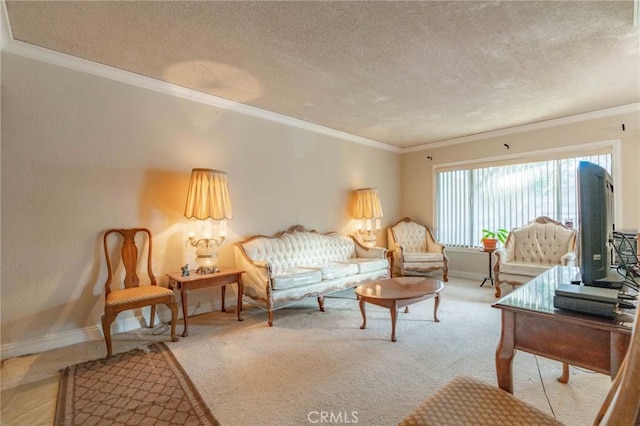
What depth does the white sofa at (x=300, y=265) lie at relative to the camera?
335 cm

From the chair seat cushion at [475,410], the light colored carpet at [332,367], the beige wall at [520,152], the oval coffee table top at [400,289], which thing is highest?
the beige wall at [520,152]

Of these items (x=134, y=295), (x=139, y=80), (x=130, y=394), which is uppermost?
(x=139, y=80)

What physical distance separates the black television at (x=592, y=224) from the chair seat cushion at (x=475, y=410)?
697mm

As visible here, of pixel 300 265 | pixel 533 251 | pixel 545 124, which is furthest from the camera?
pixel 545 124

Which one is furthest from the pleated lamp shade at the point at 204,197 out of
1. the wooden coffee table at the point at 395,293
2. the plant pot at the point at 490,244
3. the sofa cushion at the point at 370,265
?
the plant pot at the point at 490,244

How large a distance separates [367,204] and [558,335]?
4.12 meters

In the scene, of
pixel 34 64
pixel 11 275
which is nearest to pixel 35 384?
pixel 11 275

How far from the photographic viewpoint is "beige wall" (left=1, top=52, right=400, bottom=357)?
8.46 ft

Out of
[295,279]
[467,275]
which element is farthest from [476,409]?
[467,275]

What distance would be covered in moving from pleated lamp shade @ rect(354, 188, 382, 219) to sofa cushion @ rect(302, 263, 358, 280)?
1380mm

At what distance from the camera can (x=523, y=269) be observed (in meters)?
4.03

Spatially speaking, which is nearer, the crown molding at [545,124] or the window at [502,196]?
the crown molding at [545,124]

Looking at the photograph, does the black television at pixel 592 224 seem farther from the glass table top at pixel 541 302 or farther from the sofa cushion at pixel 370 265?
the sofa cushion at pixel 370 265

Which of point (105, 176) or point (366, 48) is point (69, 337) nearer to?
point (105, 176)
